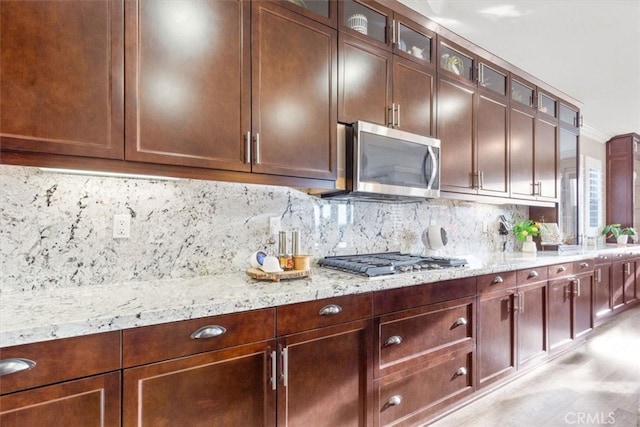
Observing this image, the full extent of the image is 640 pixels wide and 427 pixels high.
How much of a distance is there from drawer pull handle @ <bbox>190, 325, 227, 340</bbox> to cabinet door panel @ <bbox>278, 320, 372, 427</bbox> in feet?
0.90

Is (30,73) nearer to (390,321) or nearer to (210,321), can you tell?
(210,321)

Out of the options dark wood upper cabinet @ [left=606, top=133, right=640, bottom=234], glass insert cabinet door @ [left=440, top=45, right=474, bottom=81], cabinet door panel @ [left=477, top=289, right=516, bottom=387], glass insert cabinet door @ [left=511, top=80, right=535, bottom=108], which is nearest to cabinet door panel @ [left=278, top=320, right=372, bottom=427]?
cabinet door panel @ [left=477, top=289, right=516, bottom=387]

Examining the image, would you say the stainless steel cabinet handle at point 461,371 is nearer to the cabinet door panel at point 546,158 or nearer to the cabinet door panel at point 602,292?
the cabinet door panel at point 546,158

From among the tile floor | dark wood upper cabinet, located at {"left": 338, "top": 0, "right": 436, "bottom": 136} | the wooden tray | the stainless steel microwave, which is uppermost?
dark wood upper cabinet, located at {"left": 338, "top": 0, "right": 436, "bottom": 136}

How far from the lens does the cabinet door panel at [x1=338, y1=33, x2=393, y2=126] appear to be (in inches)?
79.2

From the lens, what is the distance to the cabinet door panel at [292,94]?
1.70m

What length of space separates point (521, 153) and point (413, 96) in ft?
5.09

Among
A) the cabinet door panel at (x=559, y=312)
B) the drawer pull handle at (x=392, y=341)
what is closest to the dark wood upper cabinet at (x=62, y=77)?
the drawer pull handle at (x=392, y=341)

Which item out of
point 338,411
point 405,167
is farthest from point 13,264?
point 405,167

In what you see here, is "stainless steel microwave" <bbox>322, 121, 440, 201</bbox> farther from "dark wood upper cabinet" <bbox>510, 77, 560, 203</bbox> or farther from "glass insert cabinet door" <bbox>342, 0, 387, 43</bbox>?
"dark wood upper cabinet" <bbox>510, 77, 560, 203</bbox>

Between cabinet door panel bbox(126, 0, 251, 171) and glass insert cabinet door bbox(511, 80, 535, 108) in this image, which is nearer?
cabinet door panel bbox(126, 0, 251, 171)

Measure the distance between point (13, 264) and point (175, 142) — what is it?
2.72ft

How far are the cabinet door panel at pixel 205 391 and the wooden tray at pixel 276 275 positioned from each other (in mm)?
362

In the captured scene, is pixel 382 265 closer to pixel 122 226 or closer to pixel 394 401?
pixel 394 401
